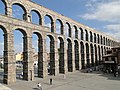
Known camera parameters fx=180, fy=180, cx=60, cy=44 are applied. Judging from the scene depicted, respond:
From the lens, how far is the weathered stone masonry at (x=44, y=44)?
121 feet

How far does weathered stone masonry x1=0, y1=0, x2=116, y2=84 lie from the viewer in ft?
121

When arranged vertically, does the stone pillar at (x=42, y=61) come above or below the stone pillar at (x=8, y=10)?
below

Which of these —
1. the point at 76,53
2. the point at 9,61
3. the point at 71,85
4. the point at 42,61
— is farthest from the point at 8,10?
the point at 76,53

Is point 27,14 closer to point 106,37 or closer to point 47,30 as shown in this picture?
point 47,30

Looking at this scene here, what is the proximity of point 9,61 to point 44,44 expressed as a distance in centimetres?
1233

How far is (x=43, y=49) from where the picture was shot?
1820 inches

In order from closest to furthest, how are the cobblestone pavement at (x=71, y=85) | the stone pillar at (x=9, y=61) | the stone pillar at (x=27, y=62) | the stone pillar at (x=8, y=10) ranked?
the cobblestone pavement at (x=71, y=85) → the stone pillar at (x=9, y=61) → the stone pillar at (x=8, y=10) → the stone pillar at (x=27, y=62)

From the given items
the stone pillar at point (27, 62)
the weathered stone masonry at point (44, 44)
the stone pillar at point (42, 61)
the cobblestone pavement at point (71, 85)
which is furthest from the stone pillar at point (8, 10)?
the cobblestone pavement at point (71, 85)

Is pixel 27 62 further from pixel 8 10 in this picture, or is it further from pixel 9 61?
pixel 8 10

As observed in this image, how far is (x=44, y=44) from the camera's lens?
4659cm

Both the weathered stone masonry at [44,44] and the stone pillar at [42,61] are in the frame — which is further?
the stone pillar at [42,61]

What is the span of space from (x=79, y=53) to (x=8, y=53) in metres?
33.6

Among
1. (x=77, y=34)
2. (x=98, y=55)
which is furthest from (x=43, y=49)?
(x=98, y=55)

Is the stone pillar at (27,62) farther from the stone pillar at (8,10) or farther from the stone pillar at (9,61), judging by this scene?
the stone pillar at (8,10)
